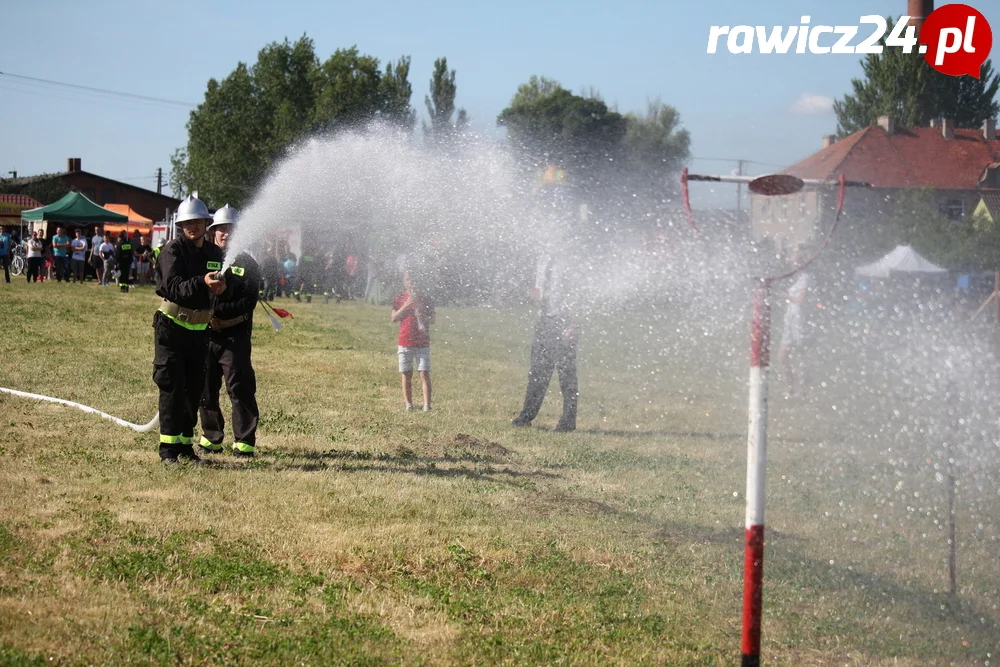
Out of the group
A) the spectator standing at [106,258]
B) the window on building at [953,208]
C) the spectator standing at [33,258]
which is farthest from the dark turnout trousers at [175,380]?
the spectator standing at [33,258]

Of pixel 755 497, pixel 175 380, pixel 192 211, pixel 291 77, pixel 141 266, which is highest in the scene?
pixel 291 77

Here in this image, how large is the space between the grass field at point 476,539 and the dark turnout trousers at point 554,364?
37cm

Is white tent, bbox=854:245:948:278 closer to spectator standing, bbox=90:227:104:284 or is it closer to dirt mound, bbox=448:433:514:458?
dirt mound, bbox=448:433:514:458

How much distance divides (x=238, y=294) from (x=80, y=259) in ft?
105

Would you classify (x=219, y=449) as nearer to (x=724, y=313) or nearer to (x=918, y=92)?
(x=724, y=313)

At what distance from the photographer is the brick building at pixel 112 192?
95.6 metres

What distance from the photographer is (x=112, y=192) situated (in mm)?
97688

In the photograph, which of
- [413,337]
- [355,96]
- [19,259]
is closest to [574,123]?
[355,96]

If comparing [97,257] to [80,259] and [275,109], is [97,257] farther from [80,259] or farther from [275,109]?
[275,109]

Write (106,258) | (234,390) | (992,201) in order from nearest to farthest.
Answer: (234,390) → (992,201) → (106,258)

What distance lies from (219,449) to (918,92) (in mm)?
10897

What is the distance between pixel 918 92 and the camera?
14641 millimetres

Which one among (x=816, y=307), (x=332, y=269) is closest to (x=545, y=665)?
(x=816, y=307)

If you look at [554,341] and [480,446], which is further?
[554,341]
